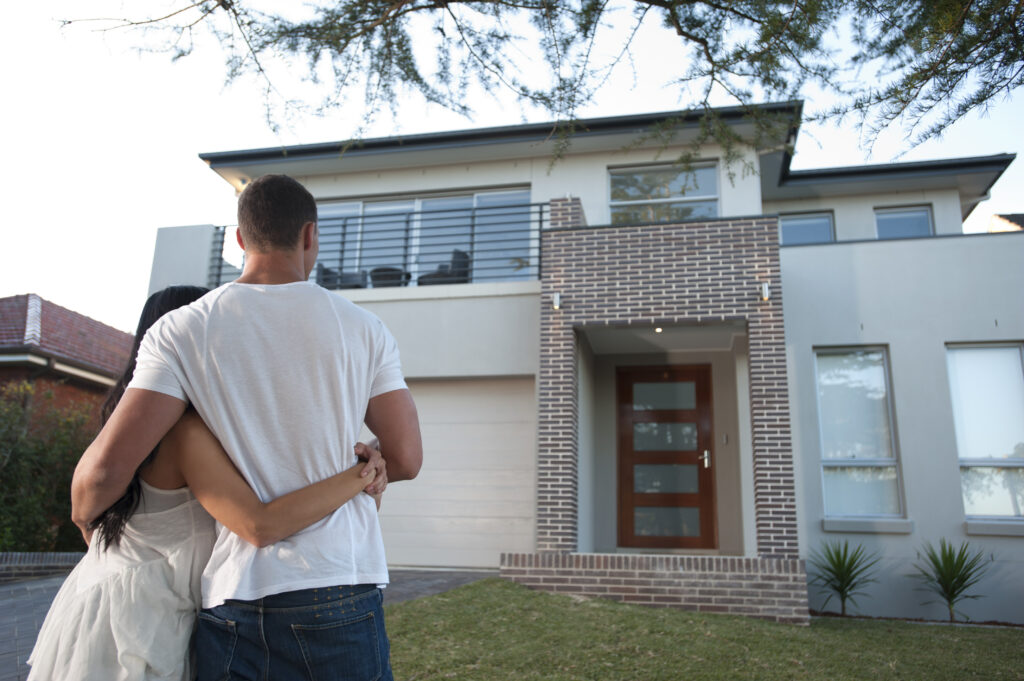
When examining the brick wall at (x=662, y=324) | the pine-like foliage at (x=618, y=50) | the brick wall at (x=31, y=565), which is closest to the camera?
the pine-like foliage at (x=618, y=50)

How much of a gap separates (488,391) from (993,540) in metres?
6.28

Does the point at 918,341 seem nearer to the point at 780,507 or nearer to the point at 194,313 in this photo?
the point at 780,507

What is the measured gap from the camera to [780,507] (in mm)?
7848

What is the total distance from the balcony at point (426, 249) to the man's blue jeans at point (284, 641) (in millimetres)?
8797

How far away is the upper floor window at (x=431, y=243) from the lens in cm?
1068

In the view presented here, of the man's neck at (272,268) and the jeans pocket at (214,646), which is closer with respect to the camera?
the jeans pocket at (214,646)

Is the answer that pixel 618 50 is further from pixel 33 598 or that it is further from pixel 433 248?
pixel 433 248

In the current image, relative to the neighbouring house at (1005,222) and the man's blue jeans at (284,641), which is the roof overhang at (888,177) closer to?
the neighbouring house at (1005,222)

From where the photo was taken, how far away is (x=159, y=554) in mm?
1485

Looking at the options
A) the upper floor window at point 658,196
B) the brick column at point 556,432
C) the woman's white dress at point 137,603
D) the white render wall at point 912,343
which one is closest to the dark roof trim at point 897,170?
the upper floor window at point 658,196

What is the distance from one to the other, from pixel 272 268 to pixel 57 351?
14076 mm

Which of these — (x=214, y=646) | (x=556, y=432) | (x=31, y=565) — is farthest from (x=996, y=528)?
(x=31, y=565)

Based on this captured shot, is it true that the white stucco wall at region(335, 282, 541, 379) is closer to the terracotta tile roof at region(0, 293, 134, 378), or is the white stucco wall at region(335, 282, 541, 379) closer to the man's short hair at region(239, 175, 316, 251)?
the terracotta tile roof at region(0, 293, 134, 378)

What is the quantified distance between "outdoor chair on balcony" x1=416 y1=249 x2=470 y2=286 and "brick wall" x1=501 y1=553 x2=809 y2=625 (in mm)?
4315
